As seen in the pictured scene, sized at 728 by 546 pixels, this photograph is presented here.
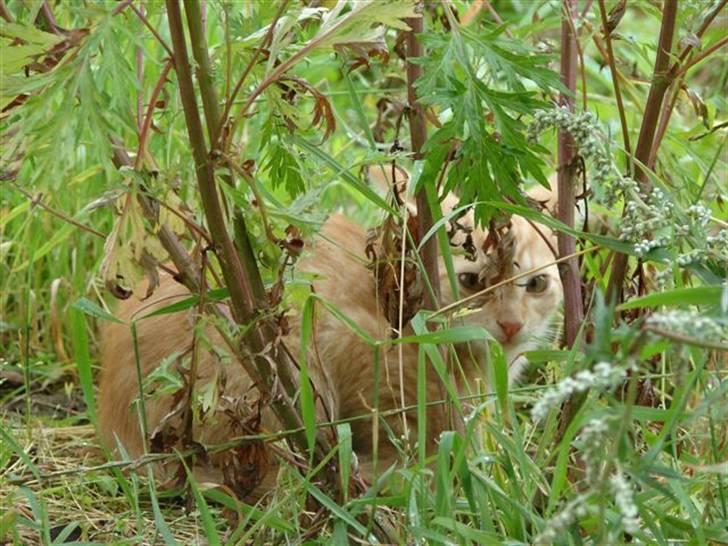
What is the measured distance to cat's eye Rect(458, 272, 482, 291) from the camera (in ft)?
11.3

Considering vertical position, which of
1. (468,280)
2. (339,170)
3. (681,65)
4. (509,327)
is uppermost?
(681,65)

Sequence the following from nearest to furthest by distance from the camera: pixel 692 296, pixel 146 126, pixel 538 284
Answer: pixel 692 296 < pixel 146 126 < pixel 538 284

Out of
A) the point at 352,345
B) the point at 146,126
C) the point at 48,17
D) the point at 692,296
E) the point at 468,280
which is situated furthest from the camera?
the point at 468,280

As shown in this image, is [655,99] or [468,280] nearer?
[655,99]

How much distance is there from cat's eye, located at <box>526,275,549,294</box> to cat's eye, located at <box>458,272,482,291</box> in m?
0.22

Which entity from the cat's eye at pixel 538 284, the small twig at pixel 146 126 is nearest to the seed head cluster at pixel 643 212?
the small twig at pixel 146 126

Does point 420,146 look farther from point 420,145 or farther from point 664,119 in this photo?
point 664,119

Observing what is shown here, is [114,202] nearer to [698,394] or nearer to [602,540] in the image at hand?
[602,540]

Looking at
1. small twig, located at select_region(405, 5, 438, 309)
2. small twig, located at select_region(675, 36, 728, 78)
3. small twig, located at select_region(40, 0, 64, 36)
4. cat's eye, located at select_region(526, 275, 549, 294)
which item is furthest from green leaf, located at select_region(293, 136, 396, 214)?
cat's eye, located at select_region(526, 275, 549, 294)

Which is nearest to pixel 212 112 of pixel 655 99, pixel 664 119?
pixel 655 99

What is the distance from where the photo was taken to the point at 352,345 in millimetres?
3336

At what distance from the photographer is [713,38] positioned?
7.92ft

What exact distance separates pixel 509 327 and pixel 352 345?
456 mm

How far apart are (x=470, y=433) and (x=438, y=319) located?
337 mm
